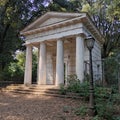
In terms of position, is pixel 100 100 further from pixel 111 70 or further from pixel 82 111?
pixel 111 70

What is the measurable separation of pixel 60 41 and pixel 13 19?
707 centimetres

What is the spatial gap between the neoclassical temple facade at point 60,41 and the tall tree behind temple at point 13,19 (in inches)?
149

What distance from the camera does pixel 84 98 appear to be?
9.44 metres

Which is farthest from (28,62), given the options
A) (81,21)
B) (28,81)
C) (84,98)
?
(84,98)

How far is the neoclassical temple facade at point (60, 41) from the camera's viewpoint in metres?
12.6

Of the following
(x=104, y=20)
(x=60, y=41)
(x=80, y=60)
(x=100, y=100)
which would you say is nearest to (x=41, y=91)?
(x=80, y=60)

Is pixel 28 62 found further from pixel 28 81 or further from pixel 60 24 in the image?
pixel 60 24

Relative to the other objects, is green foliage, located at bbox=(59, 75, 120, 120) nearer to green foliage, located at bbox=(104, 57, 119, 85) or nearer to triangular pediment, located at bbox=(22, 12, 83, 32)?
green foliage, located at bbox=(104, 57, 119, 85)

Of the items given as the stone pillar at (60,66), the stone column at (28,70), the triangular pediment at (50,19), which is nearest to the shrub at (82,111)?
the stone pillar at (60,66)

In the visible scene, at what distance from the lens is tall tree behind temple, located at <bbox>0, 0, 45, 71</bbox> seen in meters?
18.4

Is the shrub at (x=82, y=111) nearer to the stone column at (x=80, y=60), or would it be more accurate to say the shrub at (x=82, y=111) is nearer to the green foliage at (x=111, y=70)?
the green foliage at (x=111, y=70)

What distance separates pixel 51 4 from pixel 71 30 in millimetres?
9282

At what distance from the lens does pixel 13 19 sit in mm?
18281

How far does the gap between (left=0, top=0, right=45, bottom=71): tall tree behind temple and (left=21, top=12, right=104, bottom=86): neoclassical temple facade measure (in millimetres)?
3774
